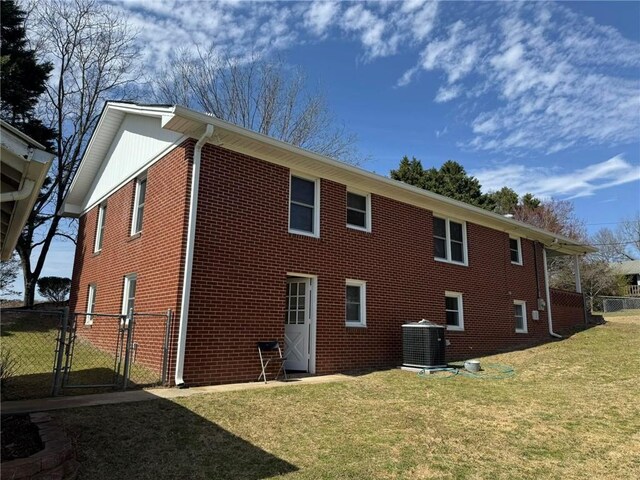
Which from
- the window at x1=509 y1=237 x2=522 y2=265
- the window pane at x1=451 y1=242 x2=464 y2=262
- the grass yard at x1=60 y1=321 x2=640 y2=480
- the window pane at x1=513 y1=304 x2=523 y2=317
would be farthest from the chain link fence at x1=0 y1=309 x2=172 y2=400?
the window at x1=509 y1=237 x2=522 y2=265

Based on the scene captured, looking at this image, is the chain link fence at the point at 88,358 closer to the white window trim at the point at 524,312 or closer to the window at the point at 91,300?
the window at the point at 91,300

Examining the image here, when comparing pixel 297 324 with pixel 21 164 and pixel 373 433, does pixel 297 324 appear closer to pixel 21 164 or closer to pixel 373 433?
pixel 373 433

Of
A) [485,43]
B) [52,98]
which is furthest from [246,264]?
[52,98]

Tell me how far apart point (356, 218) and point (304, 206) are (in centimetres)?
173

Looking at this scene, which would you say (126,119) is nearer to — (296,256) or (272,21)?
(272,21)

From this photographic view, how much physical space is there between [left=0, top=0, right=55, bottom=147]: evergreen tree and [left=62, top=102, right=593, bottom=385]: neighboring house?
19.1 feet

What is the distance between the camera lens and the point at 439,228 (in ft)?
46.0

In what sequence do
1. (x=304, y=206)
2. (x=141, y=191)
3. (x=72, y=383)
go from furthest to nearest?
(x=141, y=191) → (x=304, y=206) → (x=72, y=383)

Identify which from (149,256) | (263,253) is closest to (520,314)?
(263,253)

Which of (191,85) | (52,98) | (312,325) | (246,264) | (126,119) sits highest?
(191,85)

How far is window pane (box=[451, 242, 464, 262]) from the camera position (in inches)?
564

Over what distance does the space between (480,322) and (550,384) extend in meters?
5.46

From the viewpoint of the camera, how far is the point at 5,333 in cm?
1382

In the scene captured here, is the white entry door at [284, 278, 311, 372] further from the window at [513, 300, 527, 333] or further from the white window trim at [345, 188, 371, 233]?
the window at [513, 300, 527, 333]
